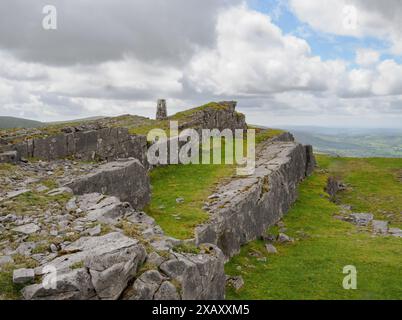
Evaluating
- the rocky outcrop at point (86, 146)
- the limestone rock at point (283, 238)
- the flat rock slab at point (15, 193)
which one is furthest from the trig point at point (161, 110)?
the flat rock slab at point (15, 193)

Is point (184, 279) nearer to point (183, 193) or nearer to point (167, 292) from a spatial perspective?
point (167, 292)

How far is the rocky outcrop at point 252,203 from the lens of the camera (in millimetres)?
26891

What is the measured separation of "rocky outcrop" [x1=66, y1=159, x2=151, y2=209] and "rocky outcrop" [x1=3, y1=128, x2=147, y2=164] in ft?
14.7

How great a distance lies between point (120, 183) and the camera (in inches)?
1011

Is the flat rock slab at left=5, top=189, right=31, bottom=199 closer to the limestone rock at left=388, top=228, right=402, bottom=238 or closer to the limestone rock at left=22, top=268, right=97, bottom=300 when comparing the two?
the limestone rock at left=22, top=268, right=97, bottom=300

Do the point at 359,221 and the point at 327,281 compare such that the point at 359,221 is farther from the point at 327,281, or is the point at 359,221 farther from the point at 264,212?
the point at 327,281

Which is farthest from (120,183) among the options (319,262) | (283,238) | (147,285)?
(319,262)

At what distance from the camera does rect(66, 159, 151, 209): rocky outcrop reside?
22.4 metres

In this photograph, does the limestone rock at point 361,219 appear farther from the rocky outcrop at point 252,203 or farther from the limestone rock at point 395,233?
the rocky outcrop at point 252,203

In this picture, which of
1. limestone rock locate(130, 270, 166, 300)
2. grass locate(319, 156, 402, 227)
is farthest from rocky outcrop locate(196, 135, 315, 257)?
grass locate(319, 156, 402, 227)

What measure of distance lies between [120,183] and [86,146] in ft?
24.0

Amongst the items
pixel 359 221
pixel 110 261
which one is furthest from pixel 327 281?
pixel 359 221

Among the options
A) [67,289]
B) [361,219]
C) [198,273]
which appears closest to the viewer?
[67,289]
